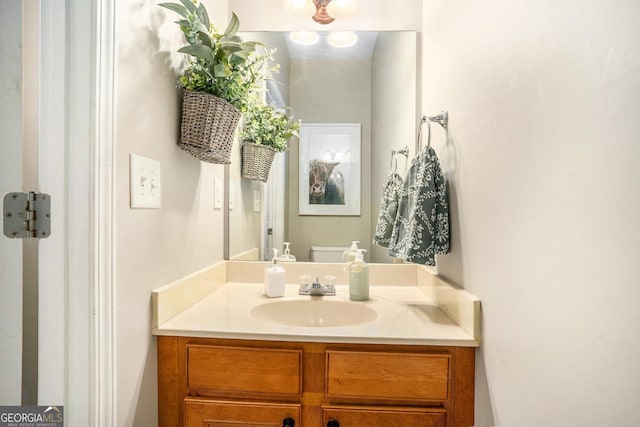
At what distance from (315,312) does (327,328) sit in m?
0.29

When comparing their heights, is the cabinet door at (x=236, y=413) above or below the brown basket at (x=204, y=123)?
below

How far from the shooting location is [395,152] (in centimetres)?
143

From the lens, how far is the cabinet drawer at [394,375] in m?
0.87

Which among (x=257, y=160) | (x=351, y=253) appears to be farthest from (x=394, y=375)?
(x=257, y=160)

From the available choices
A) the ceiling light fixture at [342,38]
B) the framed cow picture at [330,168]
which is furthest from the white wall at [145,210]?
the ceiling light fixture at [342,38]

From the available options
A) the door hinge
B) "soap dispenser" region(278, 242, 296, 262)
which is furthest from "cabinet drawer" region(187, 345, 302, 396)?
"soap dispenser" region(278, 242, 296, 262)

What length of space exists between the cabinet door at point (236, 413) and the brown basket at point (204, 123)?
742mm

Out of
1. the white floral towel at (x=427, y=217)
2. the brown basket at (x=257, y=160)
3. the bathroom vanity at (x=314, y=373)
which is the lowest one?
the bathroom vanity at (x=314, y=373)

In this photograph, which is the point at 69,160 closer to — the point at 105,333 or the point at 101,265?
the point at 101,265

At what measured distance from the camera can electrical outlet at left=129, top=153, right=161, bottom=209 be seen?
80 centimetres

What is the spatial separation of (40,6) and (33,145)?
11.5 inches

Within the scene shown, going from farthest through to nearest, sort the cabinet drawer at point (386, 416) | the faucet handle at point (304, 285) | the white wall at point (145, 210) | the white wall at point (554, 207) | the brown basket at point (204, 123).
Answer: the faucet handle at point (304, 285)
the brown basket at point (204, 123)
the cabinet drawer at point (386, 416)
the white wall at point (145, 210)
the white wall at point (554, 207)

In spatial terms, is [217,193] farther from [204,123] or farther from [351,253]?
[351,253]

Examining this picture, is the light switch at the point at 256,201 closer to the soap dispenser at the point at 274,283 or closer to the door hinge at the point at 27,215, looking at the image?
the soap dispenser at the point at 274,283
